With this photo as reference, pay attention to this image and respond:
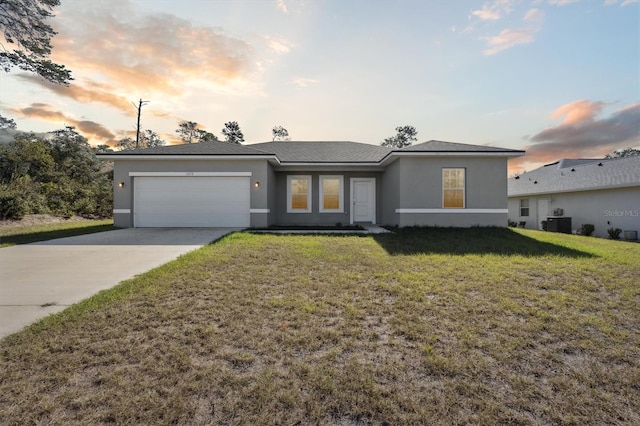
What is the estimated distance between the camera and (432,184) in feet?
36.5

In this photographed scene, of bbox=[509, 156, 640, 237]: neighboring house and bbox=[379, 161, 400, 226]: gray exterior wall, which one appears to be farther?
bbox=[509, 156, 640, 237]: neighboring house

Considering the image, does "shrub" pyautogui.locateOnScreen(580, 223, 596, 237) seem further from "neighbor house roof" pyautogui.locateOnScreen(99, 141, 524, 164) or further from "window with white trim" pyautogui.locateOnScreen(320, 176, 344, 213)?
"window with white trim" pyautogui.locateOnScreen(320, 176, 344, 213)

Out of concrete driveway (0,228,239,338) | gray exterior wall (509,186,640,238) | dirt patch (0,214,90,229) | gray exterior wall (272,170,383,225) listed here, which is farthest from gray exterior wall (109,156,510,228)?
gray exterior wall (509,186,640,238)

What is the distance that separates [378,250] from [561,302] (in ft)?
12.2

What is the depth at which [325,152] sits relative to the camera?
14359 mm

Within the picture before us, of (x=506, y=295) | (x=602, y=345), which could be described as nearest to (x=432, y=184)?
(x=506, y=295)

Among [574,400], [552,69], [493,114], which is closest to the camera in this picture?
[574,400]

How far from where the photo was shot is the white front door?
44.5 feet

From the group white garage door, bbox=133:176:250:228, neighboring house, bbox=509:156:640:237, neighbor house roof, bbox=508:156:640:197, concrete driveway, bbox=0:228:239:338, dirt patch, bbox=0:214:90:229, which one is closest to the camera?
concrete driveway, bbox=0:228:239:338

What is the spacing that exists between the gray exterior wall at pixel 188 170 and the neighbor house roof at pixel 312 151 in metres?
0.34

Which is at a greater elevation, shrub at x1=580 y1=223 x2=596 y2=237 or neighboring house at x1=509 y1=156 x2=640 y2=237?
neighboring house at x1=509 y1=156 x2=640 y2=237

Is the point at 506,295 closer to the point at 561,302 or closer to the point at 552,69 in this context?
the point at 561,302

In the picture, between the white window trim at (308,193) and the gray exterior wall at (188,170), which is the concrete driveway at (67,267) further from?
the white window trim at (308,193)

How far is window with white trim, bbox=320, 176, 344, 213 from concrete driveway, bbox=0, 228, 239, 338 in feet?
20.8
